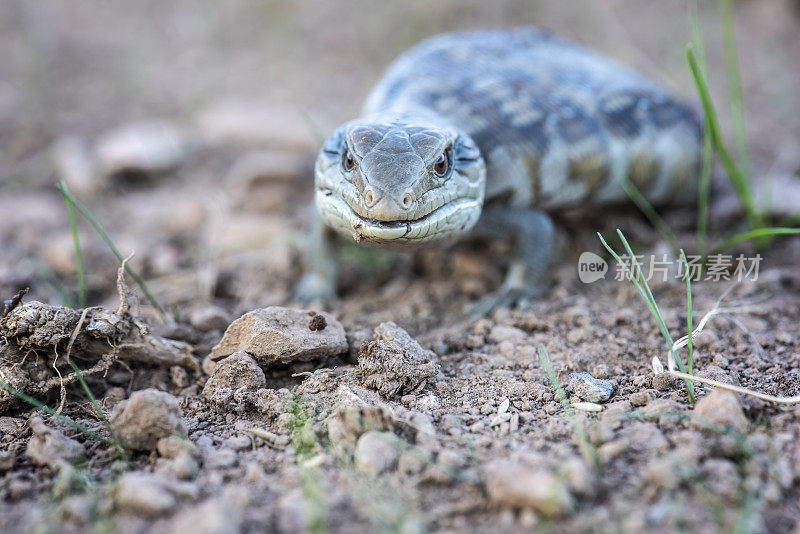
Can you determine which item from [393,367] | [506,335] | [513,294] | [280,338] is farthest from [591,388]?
[280,338]

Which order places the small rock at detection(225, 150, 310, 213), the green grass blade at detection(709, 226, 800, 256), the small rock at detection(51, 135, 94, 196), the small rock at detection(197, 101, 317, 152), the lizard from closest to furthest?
the green grass blade at detection(709, 226, 800, 256) → the lizard → the small rock at detection(225, 150, 310, 213) → the small rock at detection(51, 135, 94, 196) → the small rock at detection(197, 101, 317, 152)

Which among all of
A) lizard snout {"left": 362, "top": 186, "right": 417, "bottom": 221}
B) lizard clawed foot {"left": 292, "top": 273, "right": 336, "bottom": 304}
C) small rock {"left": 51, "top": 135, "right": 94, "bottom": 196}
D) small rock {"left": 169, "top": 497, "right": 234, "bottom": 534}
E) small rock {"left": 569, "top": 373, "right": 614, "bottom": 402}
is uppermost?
lizard snout {"left": 362, "top": 186, "right": 417, "bottom": 221}

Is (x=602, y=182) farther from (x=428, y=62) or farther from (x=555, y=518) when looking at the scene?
(x=555, y=518)

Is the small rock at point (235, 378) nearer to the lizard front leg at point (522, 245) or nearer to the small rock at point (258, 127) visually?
the lizard front leg at point (522, 245)

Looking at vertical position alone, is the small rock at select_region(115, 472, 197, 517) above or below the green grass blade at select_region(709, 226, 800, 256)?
below

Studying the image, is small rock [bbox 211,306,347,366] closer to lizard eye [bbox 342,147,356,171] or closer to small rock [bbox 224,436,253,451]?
small rock [bbox 224,436,253,451]

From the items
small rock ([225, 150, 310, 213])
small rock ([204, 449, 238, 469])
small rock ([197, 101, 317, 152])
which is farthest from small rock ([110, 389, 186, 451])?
small rock ([197, 101, 317, 152])

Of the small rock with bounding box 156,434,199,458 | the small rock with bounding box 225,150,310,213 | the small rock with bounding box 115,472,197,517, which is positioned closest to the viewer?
the small rock with bounding box 115,472,197,517

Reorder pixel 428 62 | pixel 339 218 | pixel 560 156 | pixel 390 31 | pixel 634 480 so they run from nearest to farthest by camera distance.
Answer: pixel 634 480
pixel 339 218
pixel 560 156
pixel 428 62
pixel 390 31

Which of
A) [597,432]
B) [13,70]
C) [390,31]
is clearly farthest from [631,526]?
[13,70]
